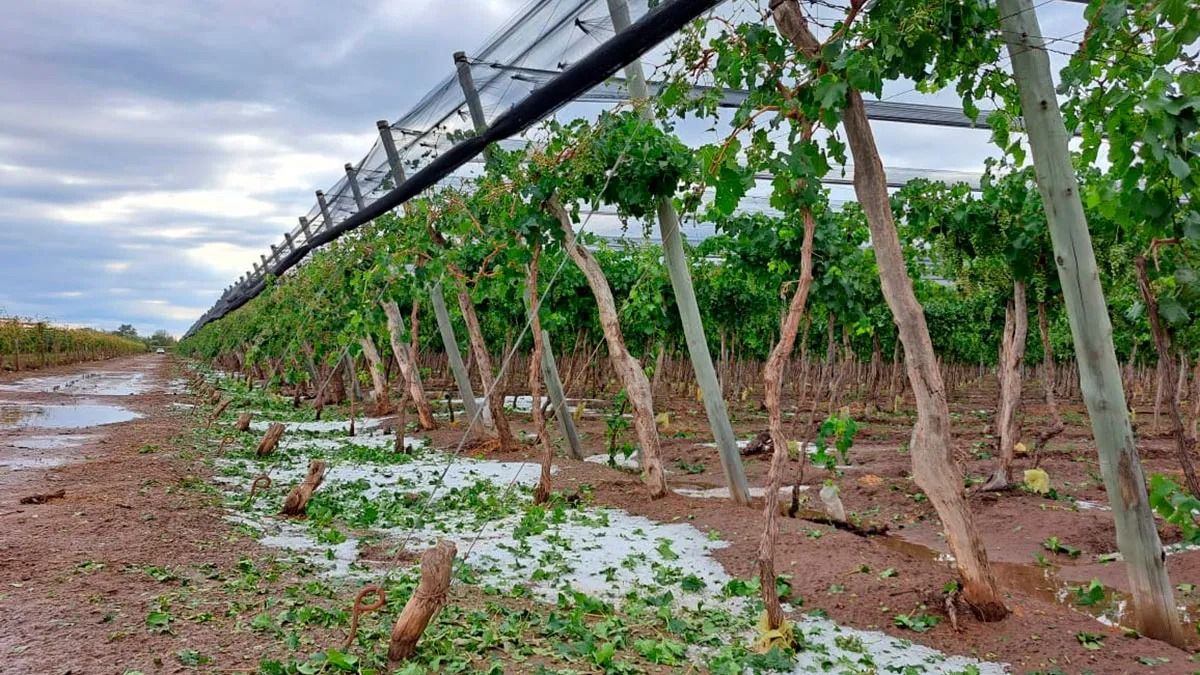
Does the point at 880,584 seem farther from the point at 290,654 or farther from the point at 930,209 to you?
the point at 930,209

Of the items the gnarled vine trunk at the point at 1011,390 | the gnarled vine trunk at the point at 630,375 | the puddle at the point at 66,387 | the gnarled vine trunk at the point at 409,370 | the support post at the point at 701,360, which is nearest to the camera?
the gnarled vine trunk at the point at 1011,390

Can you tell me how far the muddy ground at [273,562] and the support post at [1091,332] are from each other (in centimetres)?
31

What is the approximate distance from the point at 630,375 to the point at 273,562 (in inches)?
158

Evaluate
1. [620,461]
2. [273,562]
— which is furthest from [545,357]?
[273,562]

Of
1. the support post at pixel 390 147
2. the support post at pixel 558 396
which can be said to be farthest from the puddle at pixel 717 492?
the support post at pixel 390 147

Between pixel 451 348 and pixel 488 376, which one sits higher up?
pixel 451 348

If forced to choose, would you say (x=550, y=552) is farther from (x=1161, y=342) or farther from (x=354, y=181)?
(x=354, y=181)

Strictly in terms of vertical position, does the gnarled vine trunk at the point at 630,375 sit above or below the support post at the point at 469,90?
below

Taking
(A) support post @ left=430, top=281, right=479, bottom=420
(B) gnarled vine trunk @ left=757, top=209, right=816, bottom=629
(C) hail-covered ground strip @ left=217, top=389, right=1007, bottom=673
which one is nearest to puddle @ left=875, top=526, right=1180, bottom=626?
(C) hail-covered ground strip @ left=217, top=389, right=1007, bottom=673

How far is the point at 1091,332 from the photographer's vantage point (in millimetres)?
3938

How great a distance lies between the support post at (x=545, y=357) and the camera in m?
8.92

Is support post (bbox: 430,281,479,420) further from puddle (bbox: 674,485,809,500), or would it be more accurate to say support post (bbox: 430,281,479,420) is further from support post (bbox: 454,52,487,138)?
puddle (bbox: 674,485,809,500)

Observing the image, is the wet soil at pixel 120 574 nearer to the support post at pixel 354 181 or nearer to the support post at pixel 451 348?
the support post at pixel 451 348

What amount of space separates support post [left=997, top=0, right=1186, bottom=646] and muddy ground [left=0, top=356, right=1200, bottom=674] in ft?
1.01
